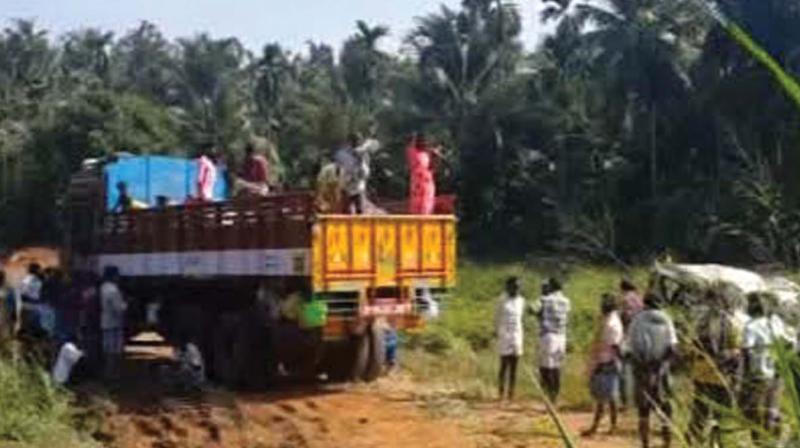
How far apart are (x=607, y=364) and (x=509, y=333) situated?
2.11 meters

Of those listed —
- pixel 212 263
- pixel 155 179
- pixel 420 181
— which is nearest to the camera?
pixel 212 263

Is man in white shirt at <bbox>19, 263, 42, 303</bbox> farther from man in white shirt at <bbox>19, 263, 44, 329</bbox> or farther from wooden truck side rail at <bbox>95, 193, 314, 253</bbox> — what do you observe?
wooden truck side rail at <bbox>95, 193, 314, 253</bbox>

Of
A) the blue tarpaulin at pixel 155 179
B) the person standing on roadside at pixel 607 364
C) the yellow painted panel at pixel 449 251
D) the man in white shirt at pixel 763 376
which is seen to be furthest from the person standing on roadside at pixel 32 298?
the man in white shirt at pixel 763 376

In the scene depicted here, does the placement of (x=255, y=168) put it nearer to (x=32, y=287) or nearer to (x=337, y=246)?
(x=337, y=246)

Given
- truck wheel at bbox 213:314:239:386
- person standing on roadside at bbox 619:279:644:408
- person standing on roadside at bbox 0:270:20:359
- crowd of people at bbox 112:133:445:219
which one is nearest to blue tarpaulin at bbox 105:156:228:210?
crowd of people at bbox 112:133:445:219

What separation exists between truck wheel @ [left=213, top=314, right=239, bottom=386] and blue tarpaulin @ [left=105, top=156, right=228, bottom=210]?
241 cm

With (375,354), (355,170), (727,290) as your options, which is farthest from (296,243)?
(727,290)

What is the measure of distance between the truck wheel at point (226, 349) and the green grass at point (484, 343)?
93.4 inches

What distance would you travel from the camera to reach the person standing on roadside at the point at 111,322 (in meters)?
14.4

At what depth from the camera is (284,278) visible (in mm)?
12914

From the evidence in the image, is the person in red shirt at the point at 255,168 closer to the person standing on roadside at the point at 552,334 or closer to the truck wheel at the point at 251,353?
the truck wheel at the point at 251,353

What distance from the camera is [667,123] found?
35.9 metres

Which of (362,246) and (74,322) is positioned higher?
(362,246)

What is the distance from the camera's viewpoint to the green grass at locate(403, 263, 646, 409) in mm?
14070
